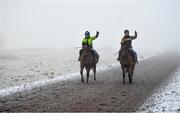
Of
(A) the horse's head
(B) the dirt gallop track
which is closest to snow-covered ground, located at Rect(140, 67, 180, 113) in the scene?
(B) the dirt gallop track

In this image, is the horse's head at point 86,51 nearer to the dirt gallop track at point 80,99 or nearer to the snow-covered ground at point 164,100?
the dirt gallop track at point 80,99

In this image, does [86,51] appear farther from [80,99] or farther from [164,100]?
[164,100]

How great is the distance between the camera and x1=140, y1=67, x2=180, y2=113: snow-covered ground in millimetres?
14236

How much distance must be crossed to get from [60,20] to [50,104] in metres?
180

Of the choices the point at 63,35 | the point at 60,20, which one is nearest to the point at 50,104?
the point at 63,35

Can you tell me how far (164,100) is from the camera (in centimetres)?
1611

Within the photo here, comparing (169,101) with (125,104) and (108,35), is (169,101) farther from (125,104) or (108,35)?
(108,35)

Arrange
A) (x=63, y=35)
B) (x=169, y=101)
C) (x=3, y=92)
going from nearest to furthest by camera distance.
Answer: (x=169, y=101) < (x=3, y=92) < (x=63, y=35)

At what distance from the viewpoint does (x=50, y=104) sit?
1478 centimetres

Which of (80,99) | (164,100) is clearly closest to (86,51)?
(80,99)

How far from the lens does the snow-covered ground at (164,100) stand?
14236mm

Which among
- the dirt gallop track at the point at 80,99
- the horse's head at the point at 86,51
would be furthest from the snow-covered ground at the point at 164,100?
the horse's head at the point at 86,51

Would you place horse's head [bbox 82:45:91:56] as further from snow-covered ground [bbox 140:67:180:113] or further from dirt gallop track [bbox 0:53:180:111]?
snow-covered ground [bbox 140:67:180:113]

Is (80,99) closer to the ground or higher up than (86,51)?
closer to the ground
